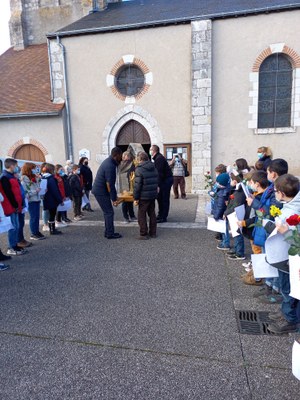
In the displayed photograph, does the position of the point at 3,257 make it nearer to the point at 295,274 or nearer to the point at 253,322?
the point at 253,322

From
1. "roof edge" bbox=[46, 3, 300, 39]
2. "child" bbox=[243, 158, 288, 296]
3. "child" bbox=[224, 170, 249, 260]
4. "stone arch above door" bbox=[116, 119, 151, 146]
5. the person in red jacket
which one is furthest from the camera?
"stone arch above door" bbox=[116, 119, 151, 146]

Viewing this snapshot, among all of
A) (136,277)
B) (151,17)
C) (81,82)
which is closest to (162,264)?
(136,277)

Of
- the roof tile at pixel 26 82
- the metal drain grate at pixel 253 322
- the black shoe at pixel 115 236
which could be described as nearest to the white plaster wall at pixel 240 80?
the roof tile at pixel 26 82

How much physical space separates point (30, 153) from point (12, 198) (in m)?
7.94

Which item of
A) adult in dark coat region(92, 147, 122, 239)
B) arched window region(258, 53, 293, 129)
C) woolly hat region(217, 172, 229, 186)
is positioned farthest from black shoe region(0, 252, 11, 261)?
arched window region(258, 53, 293, 129)

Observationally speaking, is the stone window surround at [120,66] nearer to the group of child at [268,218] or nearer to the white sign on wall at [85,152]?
the white sign on wall at [85,152]

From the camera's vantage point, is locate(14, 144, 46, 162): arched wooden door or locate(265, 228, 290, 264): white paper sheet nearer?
locate(265, 228, 290, 264): white paper sheet

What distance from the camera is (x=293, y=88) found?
404 inches

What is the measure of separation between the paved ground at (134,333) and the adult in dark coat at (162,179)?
2279mm

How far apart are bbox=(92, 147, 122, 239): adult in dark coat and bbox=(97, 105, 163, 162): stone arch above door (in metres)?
5.76

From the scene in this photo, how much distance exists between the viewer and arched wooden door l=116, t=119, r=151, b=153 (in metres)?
11.7

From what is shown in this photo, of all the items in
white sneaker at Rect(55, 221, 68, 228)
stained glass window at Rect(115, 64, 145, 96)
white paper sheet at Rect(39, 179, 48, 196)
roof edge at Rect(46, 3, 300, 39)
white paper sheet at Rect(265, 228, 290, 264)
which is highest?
roof edge at Rect(46, 3, 300, 39)

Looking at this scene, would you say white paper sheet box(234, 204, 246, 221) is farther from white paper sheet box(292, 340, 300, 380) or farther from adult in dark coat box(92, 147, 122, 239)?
adult in dark coat box(92, 147, 122, 239)

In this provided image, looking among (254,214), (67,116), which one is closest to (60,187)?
(254,214)
